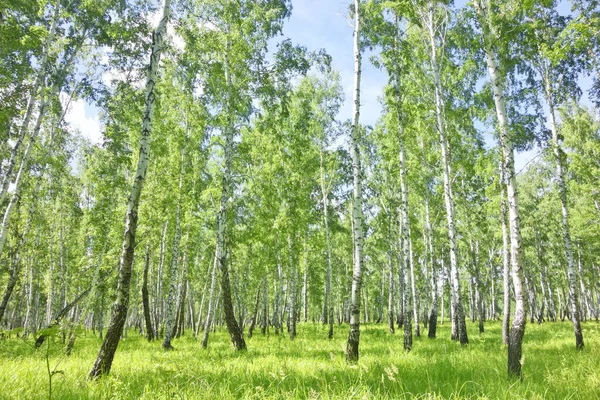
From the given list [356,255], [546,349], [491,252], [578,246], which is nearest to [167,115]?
[356,255]

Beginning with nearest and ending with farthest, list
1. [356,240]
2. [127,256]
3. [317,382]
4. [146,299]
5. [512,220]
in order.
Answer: [317,382] → [127,256] → [512,220] → [356,240] → [146,299]

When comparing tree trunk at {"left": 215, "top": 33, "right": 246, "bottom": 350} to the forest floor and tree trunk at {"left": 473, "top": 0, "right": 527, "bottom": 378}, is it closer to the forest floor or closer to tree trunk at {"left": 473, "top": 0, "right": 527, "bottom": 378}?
the forest floor

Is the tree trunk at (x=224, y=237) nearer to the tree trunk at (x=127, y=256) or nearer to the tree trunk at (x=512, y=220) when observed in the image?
the tree trunk at (x=127, y=256)

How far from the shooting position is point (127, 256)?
6238mm

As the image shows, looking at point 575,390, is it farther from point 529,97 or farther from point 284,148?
point 284,148

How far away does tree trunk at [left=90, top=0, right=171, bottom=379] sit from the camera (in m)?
5.95

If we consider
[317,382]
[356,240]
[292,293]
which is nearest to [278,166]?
[292,293]

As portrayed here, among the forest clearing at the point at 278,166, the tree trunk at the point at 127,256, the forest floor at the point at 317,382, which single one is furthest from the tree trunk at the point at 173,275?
the tree trunk at the point at 127,256

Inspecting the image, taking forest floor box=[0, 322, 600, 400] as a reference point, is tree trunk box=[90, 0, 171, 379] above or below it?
above

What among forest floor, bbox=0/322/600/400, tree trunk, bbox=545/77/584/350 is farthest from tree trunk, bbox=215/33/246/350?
tree trunk, bbox=545/77/584/350

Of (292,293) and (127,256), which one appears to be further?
(292,293)

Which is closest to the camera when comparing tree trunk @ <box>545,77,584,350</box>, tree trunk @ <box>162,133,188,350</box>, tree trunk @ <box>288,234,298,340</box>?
tree trunk @ <box>545,77,584,350</box>

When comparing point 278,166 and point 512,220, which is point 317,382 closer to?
point 512,220

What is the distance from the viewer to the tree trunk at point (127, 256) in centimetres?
595
